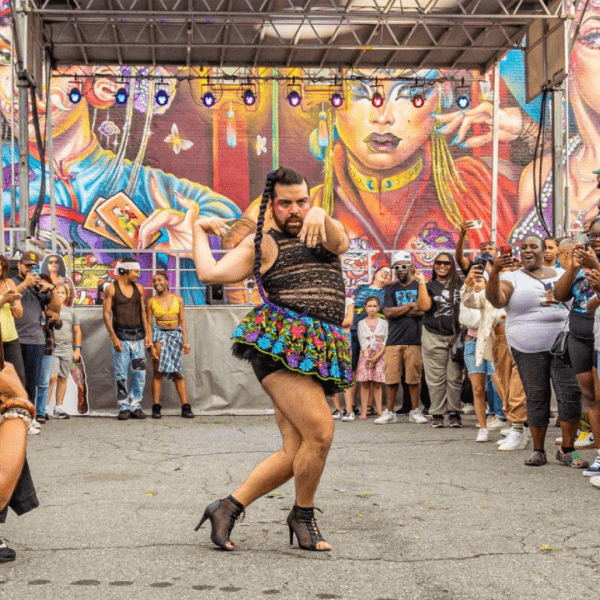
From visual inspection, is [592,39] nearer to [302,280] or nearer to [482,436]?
[482,436]

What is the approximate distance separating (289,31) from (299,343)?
48.1 ft

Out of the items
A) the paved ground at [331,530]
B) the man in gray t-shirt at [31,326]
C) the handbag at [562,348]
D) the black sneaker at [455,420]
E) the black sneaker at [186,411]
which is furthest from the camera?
the black sneaker at [186,411]

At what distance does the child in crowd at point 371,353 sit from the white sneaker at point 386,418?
1.17ft

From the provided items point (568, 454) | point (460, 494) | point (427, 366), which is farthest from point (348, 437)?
point (460, 494)

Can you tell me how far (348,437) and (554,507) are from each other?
460 cm

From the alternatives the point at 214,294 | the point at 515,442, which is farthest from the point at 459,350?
the point at 214,294

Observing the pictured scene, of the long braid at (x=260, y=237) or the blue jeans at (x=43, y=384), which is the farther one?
the blue jeans at (x=43, y=384)

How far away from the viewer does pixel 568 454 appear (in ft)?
27.6

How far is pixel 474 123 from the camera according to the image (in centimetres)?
2789

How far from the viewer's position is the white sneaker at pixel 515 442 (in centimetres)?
956

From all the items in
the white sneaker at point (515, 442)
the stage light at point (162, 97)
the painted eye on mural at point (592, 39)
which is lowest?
the white sneaker at point (515, 442)

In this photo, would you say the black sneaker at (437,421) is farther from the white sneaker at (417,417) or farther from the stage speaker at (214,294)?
the stage speaker at (214,294)

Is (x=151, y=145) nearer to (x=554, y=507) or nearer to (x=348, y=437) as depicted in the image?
(x=348, y=437)

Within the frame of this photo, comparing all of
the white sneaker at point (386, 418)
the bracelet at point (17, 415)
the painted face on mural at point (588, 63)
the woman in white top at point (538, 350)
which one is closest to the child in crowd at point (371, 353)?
the white sneaker at point (386, 418)
